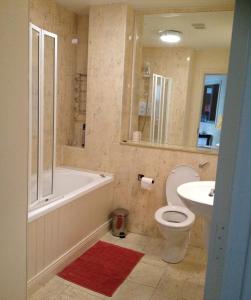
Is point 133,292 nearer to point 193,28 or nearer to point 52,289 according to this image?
point 52,289

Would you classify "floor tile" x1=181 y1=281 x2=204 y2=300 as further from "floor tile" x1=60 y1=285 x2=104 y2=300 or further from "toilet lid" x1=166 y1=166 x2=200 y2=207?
"toilet lid" x1=166 y1=166 x2=200 y2=207

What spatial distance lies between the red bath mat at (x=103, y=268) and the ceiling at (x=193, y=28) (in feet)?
7.80

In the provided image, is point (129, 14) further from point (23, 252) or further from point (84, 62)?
point (23, 252)

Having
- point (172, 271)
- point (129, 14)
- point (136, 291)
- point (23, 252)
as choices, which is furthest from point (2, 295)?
point (129, 14)

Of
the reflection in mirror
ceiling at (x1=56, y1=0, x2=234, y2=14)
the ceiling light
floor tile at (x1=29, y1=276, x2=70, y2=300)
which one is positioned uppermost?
ceiling at (x1=56, y1=0, x2=234, y2=14)

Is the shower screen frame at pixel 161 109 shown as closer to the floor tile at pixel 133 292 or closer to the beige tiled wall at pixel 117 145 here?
the beige tiled wall at pixel 117 145

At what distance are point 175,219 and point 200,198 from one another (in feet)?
3.42

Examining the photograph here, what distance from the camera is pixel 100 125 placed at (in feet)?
10.8

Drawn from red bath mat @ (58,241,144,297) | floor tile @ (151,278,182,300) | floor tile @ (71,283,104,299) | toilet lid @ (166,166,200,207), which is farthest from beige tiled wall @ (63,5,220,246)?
floor tile @ (71,283,104,299)

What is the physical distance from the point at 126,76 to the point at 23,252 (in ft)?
8.25

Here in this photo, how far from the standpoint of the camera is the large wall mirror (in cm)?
307

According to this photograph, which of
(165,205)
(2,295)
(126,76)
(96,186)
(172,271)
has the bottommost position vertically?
(172,271)

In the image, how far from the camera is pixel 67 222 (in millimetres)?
2520

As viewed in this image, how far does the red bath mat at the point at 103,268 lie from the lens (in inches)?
91.0
